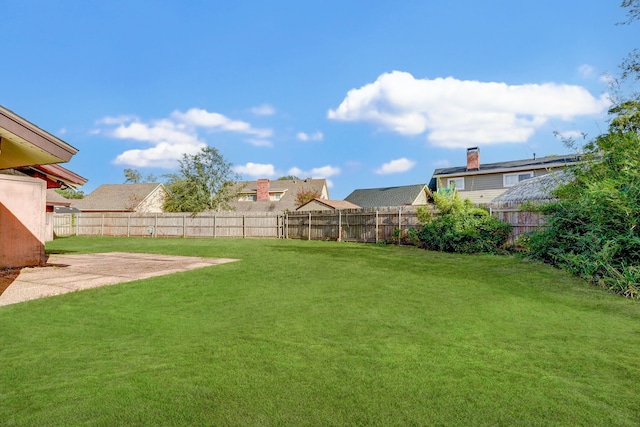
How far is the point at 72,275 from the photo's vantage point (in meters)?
7.69

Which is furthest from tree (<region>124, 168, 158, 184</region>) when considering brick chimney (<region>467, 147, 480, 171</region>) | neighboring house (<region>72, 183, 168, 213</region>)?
brick chimney (<region>467, 147, 480, 171</region>)

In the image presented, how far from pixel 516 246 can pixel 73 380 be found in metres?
13.1

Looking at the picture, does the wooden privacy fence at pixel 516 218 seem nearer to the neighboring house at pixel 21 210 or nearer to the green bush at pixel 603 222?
the green bush at pixel 603 222

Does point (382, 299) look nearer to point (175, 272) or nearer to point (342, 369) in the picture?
point (342, 369)

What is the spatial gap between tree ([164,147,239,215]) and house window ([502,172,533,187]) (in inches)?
881

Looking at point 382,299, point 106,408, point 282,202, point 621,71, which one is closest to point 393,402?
point 106,408

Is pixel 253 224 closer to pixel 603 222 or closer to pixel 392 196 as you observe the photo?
pixel 392 196

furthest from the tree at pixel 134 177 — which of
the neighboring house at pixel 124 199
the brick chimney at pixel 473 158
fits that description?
the brick chimney at pixel 473 158

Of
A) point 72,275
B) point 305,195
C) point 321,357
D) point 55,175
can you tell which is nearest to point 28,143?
point 72,275

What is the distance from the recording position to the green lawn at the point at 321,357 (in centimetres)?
227

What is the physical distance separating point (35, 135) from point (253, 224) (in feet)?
57.1

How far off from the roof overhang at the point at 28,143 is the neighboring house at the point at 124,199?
34.5 m

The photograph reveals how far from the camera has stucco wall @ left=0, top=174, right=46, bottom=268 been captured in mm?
8406

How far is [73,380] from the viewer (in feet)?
8.97
